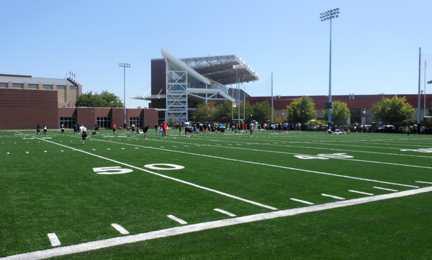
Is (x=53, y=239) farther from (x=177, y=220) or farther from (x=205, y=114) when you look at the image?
(x=205, y=114)

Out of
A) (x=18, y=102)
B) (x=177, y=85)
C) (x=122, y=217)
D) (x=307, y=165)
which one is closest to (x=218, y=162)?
(x=307, y=165)

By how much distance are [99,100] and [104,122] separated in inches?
1087

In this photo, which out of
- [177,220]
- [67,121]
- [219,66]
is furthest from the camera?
[219,66]

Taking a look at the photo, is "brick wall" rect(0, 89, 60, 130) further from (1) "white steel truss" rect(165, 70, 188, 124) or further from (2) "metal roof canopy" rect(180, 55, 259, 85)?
(2) "metal roof canopy" rect(180, 55, 259, 85)

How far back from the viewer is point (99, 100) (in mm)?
98188

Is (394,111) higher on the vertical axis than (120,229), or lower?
higher

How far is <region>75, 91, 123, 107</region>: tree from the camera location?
98275 millimetres

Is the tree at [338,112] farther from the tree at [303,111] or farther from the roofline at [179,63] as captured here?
the roofline at [179,63]

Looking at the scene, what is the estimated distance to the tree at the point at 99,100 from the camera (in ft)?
322

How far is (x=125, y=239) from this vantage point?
4.33 m

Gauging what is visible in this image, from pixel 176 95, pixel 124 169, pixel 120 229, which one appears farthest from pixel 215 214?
pixel 176 95

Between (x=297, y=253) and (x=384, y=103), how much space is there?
69590 mm

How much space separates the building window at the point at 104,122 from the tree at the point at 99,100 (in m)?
26.6

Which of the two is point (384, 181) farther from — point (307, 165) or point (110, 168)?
point (110, 168)
